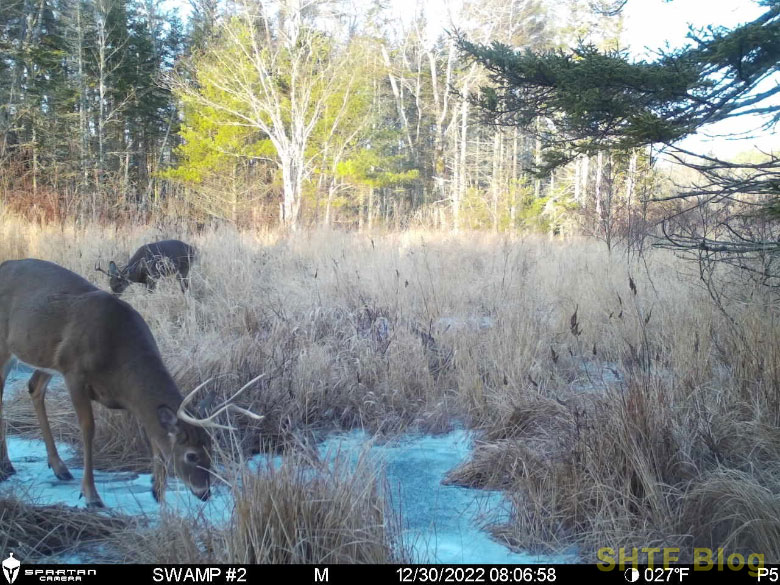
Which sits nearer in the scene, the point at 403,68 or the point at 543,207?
the point at 543,207

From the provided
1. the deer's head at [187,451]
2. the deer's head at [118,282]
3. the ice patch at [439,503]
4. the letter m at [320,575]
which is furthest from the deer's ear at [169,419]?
the deer's head at [118,282]

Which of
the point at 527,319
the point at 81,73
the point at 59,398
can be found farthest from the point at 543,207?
the point at 59,398

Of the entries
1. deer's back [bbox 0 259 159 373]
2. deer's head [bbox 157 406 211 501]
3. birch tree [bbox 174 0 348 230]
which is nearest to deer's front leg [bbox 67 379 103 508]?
deer's back [bbox 0 259 159 373]

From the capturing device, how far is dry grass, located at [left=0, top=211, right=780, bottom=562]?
2885 mm

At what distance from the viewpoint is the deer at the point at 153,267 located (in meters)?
7.35

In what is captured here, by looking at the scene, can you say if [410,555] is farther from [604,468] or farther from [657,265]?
[657,265]

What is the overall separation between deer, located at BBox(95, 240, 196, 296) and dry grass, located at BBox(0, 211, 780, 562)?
0.16 meters

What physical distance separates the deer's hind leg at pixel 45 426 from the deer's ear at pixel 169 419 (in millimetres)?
1019

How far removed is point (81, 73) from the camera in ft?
82.3

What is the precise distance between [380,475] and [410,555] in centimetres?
47

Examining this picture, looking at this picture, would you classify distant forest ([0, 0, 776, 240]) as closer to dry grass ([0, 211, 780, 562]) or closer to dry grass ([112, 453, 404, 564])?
dry grass ([0, 211, 780, 562])

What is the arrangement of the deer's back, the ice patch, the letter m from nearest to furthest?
the letter m
the ice patch
the deer's back

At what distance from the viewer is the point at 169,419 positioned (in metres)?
3.03
